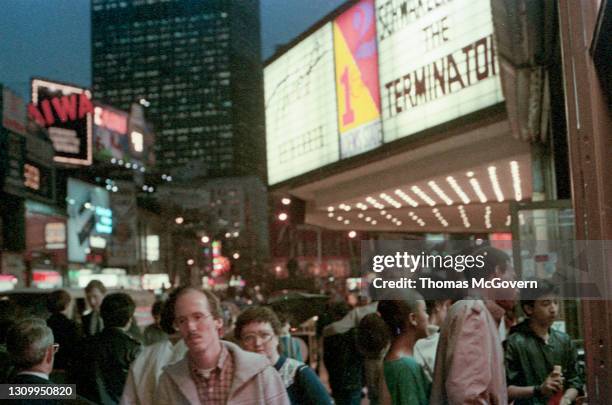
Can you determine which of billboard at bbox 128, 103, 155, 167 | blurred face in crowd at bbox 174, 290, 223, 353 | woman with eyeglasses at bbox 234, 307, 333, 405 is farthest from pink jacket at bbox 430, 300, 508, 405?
billboard at bbox 128, 103, 155, 167

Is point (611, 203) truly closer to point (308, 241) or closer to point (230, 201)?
point (308, 241)

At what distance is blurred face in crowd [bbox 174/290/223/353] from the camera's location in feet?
10.4

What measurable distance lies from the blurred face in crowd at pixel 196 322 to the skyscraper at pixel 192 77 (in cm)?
687

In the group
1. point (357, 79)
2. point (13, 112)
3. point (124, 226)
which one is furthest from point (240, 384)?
point (124, 226)

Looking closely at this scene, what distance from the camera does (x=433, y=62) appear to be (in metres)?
12.9

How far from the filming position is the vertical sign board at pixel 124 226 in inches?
1549

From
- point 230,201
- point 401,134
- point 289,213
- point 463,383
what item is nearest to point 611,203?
point 463,383

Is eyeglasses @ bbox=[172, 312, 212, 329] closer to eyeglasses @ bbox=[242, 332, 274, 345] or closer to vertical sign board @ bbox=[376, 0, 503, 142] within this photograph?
eyeglasses @ bbox=[242, 332, 274, 345]

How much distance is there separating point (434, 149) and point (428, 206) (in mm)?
7408

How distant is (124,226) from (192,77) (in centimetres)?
5872

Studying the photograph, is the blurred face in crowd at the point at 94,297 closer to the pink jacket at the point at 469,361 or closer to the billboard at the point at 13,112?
the pink jacket at the point at 469,361

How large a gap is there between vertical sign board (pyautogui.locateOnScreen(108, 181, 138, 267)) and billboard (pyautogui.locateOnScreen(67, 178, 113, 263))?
105 centimetres

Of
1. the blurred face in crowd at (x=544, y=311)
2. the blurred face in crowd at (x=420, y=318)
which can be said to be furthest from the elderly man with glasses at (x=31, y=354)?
the blurred face in crowd at (x=544, y=311)

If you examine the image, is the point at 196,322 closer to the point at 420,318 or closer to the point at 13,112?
the point at 420,318
